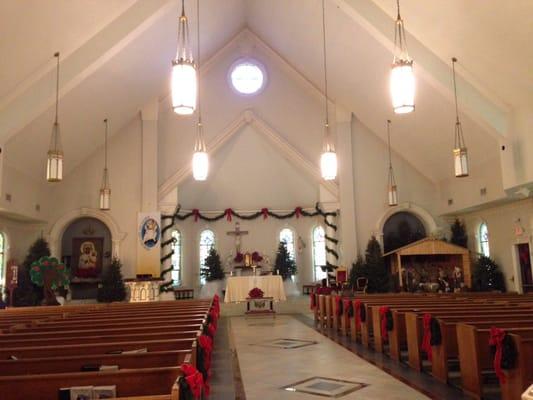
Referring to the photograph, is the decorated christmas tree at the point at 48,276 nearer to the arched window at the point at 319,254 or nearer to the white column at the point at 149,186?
the white column at the point at 149,186

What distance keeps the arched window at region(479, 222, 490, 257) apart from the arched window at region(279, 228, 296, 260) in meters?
6.75

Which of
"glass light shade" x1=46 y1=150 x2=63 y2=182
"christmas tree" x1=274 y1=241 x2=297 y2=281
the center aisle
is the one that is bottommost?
the center aisle

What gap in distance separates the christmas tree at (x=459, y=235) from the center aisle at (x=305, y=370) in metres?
8.35

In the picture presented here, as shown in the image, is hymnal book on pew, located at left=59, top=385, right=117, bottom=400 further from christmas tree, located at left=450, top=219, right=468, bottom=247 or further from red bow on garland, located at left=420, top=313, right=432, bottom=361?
christmas tree, located at left=450, top=219, right=468, bottom=247

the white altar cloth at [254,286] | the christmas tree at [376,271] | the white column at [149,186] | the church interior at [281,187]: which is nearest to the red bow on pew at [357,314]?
the church interior at [281,187]

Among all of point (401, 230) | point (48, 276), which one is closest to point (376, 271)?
point (401, 230)

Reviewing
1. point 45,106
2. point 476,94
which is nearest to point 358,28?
point 476,94

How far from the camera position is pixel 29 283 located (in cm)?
1538

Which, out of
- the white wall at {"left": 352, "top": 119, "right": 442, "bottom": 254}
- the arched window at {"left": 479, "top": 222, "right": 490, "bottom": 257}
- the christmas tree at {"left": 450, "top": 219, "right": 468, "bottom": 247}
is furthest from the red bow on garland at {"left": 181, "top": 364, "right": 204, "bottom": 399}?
the christmas tree at {"left": 450, "top": 219, "right": 468, "bottom": 247}

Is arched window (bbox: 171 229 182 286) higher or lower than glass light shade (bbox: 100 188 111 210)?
lower

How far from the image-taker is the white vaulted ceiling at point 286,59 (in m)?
10.6

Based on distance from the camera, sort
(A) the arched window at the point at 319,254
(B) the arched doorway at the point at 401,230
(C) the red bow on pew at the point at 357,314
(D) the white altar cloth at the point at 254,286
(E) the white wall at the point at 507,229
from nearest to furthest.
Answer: (C) the red bow on pew at the point at 357,314 → (E) the white wall at the point at 507,229 → (D) the white altar cloth at the point at 254,286 → (B) the arched doorway at the point at 401,230 → (A) the arched window at the point at 319,254

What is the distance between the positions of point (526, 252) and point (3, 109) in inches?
549

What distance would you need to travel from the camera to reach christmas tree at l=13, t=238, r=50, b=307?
15148 mm
